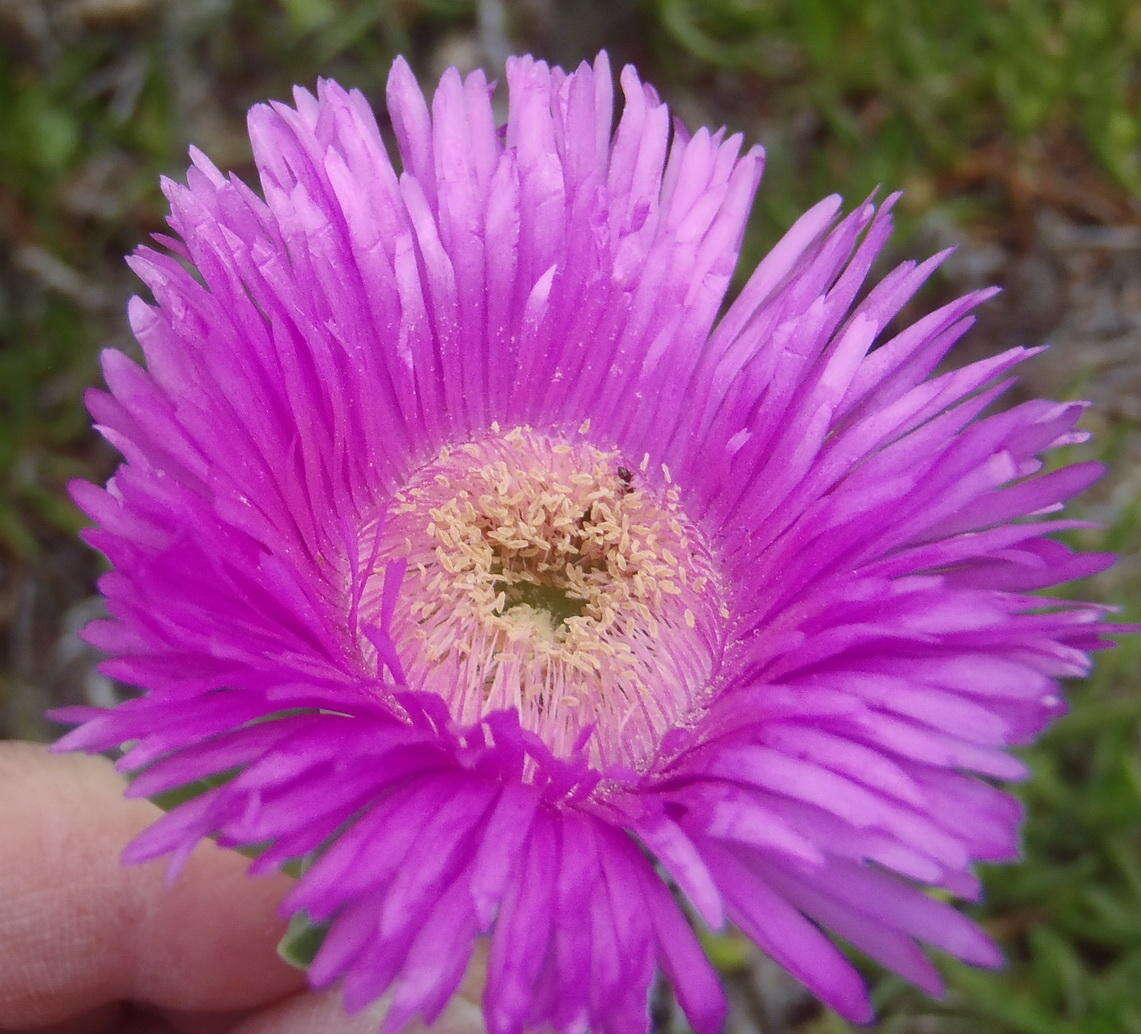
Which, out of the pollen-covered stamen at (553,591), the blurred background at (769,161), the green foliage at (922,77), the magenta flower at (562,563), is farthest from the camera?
the green foliage at (922,77)

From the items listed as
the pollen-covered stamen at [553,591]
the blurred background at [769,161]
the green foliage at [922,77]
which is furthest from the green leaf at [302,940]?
the green foliage at [922,77]

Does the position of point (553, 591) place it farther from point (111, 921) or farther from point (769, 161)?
point (769, 161)

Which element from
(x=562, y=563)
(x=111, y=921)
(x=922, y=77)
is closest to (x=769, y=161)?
(x=922, y=77)

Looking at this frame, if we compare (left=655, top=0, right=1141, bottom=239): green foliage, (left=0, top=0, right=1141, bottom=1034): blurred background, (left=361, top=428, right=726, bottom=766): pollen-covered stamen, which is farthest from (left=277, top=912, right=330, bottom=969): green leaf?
(left=655, top=0, right=1141, bottom=239): green foliage

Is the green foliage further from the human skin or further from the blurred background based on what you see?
the human skin

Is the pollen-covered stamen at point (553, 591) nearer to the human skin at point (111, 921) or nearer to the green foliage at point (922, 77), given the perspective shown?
the human skin at point (111, 921)

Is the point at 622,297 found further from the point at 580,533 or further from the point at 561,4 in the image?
the point at 561,4
